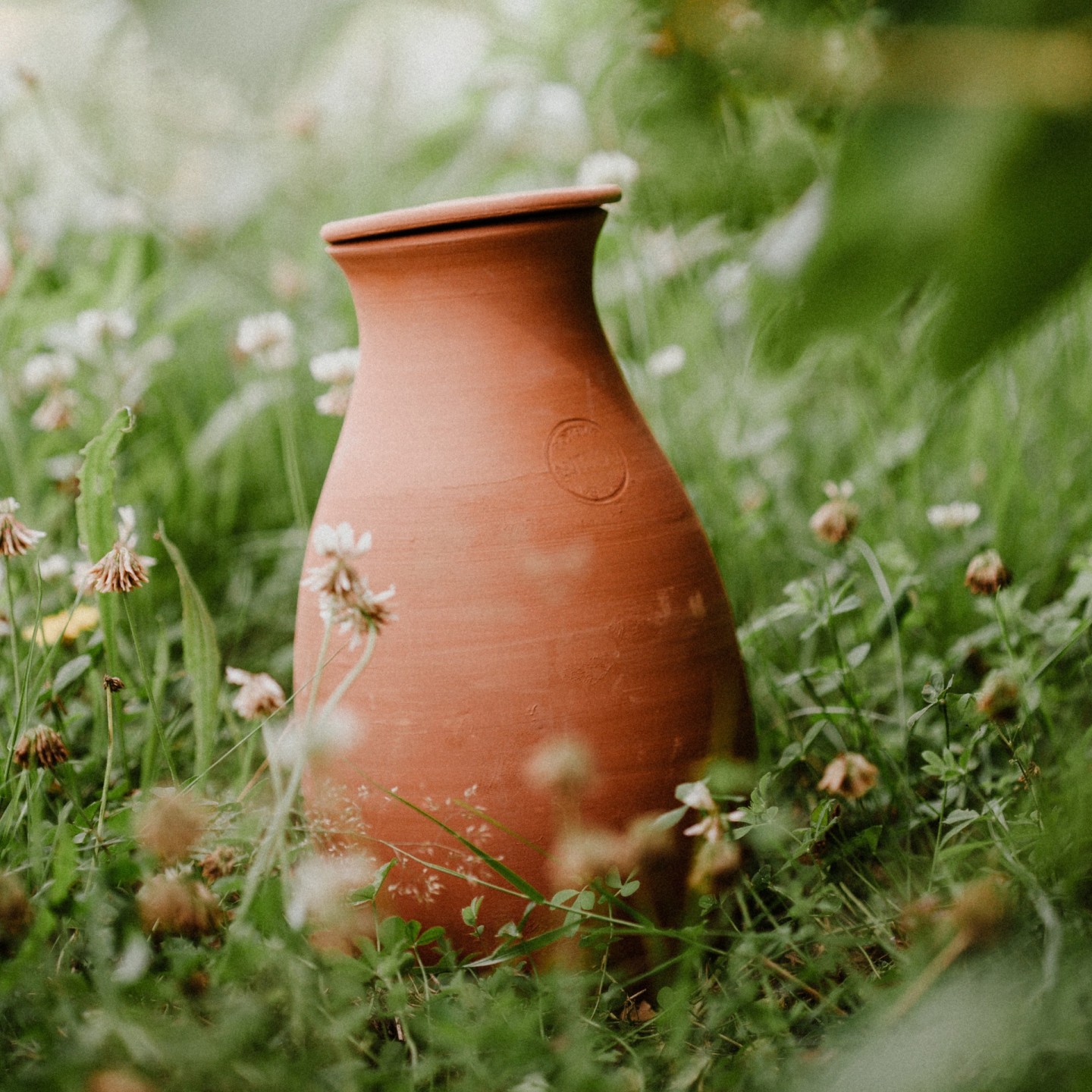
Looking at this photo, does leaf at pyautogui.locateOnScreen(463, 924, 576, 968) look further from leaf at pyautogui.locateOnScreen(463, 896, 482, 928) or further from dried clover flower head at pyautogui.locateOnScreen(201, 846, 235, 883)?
dried clover flower head at pyautogui.locateOnScreen(201, 846, 235, 883)

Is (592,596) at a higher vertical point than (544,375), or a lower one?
lower

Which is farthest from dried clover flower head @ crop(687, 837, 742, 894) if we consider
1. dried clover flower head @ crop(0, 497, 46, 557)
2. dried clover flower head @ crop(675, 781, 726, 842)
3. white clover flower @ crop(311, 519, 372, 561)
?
dried clover flower head @ crop(0, 497, 46, 557)

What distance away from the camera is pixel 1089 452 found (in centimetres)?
216

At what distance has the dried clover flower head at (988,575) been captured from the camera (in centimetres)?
129

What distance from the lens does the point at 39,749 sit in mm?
1111

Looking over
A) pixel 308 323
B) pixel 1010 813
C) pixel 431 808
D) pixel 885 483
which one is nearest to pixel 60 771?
pixel 431 808

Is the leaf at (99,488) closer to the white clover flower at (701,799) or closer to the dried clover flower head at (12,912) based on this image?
→ the dried clover flower head at (12,912)

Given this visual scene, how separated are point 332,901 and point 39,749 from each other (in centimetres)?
37

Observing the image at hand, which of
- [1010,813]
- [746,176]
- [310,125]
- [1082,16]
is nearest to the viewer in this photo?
[1082,16]

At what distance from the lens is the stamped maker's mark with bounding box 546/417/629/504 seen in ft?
3.68

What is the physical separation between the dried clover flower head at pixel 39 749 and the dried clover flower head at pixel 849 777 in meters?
0.78

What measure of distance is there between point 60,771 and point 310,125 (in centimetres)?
178

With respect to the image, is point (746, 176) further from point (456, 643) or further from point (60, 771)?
point (60, 771)

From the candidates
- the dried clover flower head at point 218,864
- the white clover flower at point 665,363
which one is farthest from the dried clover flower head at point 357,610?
the white clover flower at point 665,363
